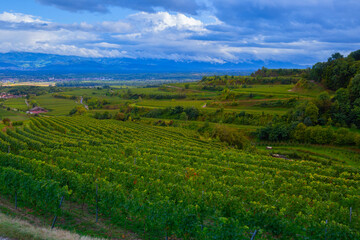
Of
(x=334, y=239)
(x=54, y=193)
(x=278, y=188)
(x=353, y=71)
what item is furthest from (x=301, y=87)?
(x=54, y=193)

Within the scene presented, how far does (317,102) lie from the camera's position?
206 ft

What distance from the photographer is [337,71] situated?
2970 inches

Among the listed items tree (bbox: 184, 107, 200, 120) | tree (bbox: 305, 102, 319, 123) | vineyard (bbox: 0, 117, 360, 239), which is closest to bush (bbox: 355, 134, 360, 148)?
tree (bbox: 305, 102, 319, 123)

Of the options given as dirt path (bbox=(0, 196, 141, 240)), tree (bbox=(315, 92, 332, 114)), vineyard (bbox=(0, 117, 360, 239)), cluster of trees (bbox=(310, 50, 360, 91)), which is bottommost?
dirt path (bbox=(0, 196, 141, 240))

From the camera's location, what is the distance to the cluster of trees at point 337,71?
72.1m

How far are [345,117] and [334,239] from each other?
2210 inches

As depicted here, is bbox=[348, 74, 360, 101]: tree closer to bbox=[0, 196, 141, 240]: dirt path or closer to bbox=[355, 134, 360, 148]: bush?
bbox=[355, 134, 360, 148]: bush

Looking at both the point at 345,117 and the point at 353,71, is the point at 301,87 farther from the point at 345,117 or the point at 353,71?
the point at 345,117

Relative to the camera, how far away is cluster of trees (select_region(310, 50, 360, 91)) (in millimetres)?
72062

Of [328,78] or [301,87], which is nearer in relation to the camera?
[328,78]

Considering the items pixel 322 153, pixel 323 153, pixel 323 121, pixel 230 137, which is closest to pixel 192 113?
pixel 230 137

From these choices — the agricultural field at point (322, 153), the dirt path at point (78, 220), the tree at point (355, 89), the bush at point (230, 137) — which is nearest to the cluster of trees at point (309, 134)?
the agricultural field at point (322, 153)

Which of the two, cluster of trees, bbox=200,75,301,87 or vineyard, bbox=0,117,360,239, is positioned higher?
cluster of trees, bbox=200,75,301,87

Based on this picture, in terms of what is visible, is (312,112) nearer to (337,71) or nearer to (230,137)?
(230,137)
